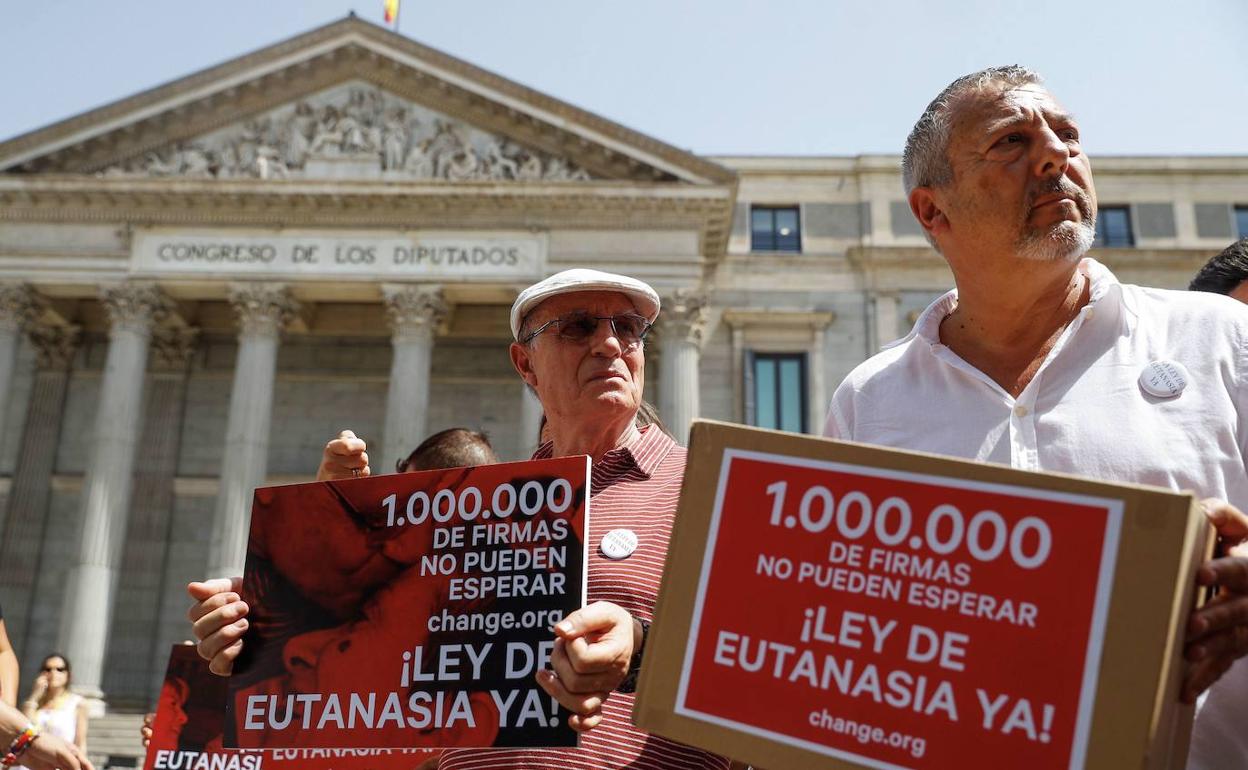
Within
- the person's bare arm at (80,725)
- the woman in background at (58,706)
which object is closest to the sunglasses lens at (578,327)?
the woman in background at (58,706)

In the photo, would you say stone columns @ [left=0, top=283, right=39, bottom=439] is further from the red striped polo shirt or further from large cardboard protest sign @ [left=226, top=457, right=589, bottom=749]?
the red striped polo shirt

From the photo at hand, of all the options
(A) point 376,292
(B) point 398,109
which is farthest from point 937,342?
(B) point 398,109

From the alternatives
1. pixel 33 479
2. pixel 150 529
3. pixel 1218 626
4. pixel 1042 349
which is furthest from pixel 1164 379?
pixel 33 479

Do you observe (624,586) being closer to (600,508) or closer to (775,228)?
(600,508)

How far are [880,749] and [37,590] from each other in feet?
92.3

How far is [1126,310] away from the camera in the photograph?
2740 mm

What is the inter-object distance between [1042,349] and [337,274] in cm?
2253

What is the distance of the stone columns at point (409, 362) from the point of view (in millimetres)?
22500

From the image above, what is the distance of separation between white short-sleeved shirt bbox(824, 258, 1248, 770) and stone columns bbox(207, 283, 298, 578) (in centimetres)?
2039

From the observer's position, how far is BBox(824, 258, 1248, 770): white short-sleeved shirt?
2416mm

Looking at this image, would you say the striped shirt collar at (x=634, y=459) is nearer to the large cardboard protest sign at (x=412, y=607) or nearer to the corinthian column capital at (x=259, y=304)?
the large cardboard protest sign at (x=412, y=607)

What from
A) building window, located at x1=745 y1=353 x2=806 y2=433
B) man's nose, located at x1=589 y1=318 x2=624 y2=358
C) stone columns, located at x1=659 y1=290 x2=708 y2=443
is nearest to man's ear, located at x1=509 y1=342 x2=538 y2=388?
man's nose, located at x1=589 y1=318 x2=624 y2=358

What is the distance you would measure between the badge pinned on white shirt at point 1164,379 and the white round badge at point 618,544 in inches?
54.3

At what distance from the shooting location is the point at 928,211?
3092 millimetres
